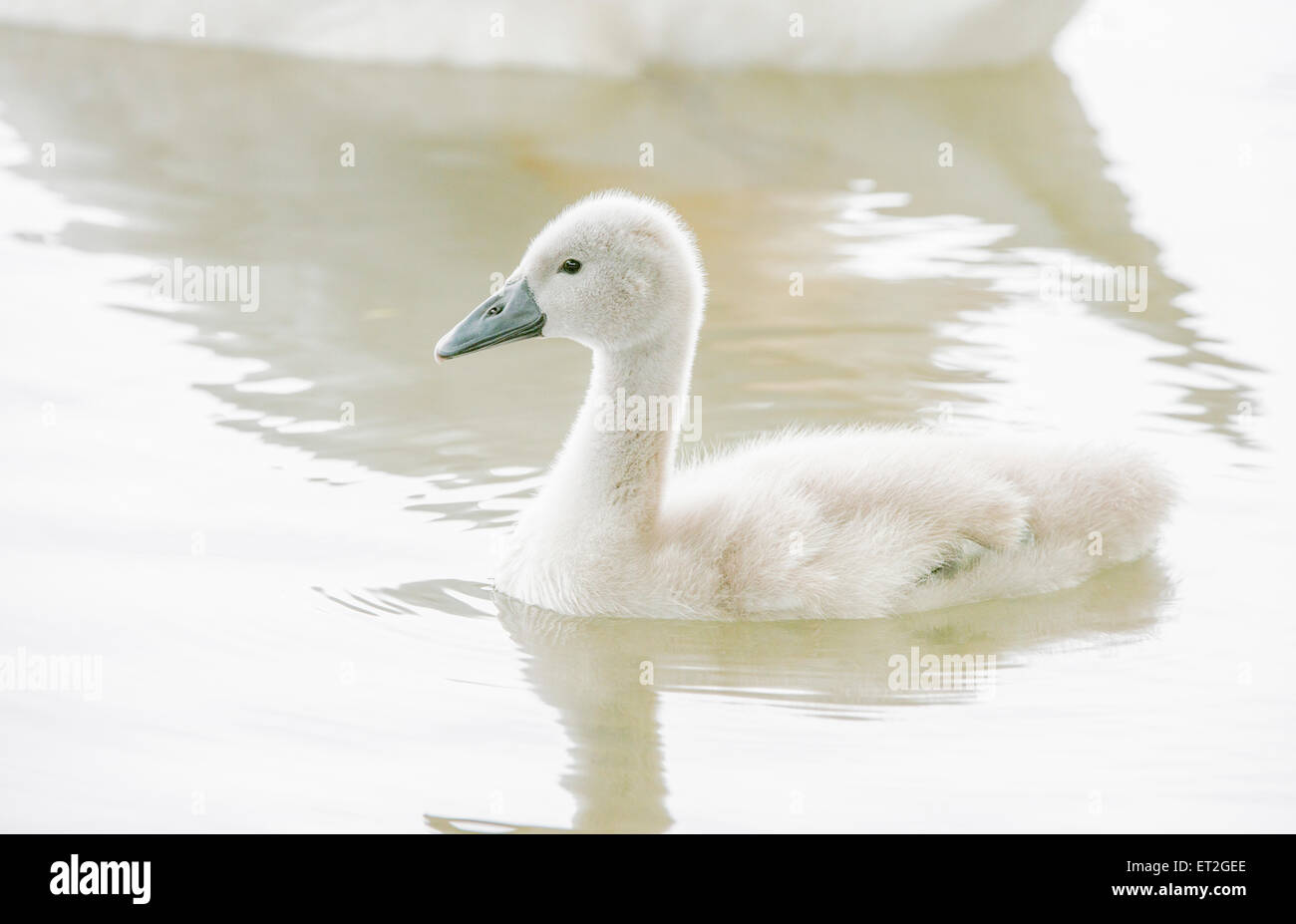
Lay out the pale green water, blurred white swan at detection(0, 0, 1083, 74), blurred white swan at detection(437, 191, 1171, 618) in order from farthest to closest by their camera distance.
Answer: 1. blurred white swan at detection(0, 0, 1083, 74)
2. blurred white swan at detection(437, 191, 1171, 618)
3. the pale green water

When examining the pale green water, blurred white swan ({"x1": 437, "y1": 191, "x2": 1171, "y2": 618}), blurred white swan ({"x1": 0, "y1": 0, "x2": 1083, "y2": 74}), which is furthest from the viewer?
blurred white swan ({"x1": 0, "y1": 0, "x2": 1083, "y2": 74})

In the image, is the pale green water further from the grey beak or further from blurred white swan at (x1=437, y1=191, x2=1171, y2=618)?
the grey beak

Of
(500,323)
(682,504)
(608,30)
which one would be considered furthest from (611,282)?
(608,30)

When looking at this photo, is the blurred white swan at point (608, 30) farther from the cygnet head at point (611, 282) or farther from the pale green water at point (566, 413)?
the cygnet head at point (611, 282)

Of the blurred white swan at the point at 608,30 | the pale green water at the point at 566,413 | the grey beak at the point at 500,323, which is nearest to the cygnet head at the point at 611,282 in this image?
the grey beak at the point at 500,323

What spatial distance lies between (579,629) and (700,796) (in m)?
0.92

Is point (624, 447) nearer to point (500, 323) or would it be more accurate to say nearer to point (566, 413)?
point (500, 323)

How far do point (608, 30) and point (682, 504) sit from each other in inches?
212

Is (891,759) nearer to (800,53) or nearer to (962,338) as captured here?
(962,338)

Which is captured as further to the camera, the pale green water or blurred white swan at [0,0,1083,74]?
blurred white swan at [0,0,1083,74]

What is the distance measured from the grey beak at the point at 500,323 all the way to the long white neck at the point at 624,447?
19 centimetres

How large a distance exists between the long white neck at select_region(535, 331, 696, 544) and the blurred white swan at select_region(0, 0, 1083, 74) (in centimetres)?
499

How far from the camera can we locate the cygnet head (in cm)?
505

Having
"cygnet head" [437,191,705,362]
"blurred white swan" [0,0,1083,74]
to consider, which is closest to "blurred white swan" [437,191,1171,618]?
"cygnet head" [437,191,705,362]
